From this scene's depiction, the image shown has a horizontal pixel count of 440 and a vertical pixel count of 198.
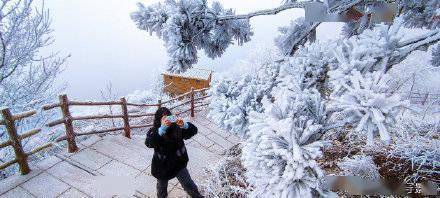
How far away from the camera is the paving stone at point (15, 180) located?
16.1ft

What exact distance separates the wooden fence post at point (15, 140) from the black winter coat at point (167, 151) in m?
2.54

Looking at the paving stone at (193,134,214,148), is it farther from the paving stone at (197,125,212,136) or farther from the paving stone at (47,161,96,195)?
the paving stone at (47,161,96,195)

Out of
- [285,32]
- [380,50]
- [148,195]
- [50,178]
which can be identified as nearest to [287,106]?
[380,50]

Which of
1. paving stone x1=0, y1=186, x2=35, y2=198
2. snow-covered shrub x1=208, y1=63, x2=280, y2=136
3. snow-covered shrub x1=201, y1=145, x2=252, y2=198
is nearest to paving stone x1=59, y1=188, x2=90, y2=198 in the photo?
paving stone x1=0, y1=186, x2=35, y2=198

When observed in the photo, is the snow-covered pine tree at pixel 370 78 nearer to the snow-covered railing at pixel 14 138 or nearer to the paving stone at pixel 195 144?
the snow-covered railing at pixel 14 138

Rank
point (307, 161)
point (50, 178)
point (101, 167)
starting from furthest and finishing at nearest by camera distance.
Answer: point (101, 167) → point (50, 178) → point (307, 161)

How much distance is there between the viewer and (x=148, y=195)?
5262 millimetres

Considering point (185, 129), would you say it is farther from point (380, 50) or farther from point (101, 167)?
point (380, 50)

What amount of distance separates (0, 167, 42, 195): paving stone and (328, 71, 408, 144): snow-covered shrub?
17.2 feet

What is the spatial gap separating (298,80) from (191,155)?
18.5 feet

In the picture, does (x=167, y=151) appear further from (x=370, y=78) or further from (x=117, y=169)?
(x=370, y=78)

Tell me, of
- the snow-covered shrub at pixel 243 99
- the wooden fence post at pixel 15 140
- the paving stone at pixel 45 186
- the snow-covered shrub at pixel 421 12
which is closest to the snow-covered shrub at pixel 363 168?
the snow-covered shrub at pixel 421 12

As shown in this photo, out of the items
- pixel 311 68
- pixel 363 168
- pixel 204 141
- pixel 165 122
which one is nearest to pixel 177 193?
pixel 165 122

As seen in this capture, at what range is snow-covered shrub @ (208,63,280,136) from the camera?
2570 mm
